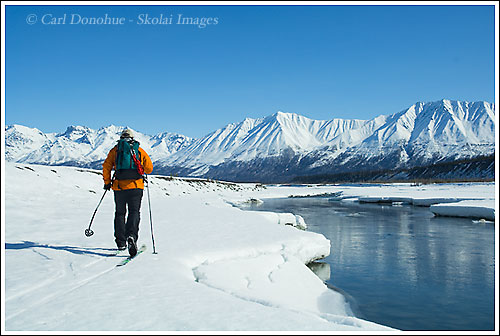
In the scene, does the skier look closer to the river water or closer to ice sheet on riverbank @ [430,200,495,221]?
the river water

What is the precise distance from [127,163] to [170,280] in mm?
2571

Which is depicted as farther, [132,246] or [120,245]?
[120,245]

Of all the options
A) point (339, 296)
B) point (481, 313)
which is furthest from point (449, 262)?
point (339, 296)

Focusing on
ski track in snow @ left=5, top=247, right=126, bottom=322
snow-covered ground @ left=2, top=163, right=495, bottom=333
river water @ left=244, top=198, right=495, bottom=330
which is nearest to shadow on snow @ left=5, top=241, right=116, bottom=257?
snow-covered ground @ left=2, top=163, right=495, bottom=333

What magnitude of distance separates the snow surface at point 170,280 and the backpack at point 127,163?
1.46 meters

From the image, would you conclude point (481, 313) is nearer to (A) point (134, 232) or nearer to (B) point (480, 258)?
(B) point (480, 258)

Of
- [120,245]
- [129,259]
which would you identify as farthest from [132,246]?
[120,245]

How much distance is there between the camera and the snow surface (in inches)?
139

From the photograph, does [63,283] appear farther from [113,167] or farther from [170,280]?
[113,167]

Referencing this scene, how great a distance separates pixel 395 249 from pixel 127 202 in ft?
33.1

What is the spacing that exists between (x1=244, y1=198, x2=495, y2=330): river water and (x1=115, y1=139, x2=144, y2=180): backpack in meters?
4.86

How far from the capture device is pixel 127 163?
652 centimetres

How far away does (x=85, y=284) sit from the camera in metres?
4.65

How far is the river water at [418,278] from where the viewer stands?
6594 millimetres
